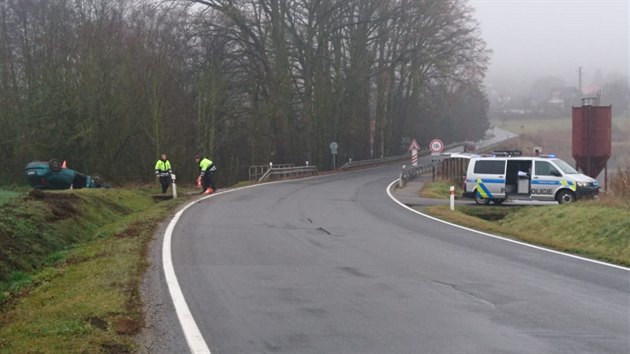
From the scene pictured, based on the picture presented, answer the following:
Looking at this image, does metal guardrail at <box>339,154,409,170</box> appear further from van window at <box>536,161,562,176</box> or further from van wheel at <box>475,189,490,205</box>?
van window at <box>536,161,562,176</box>

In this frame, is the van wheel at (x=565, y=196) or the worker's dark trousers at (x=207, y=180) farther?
the worker's dark trousers at (x=207, y=180)

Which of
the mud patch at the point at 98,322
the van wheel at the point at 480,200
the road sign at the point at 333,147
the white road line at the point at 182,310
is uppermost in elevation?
the road sign at the point at 333,147

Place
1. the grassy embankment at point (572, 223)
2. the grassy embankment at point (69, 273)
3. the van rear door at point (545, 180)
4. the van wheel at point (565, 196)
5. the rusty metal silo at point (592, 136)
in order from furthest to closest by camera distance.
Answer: the rusty metal silo at point (592, 136), the van rear door at point (545, 180), the van wheel at point (565, 196), the grassy embankment at point (572, 223), the grassy embankment at point (69, 273)

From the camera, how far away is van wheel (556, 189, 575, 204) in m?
24.3

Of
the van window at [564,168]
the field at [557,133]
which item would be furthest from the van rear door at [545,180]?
the field at [557,133]

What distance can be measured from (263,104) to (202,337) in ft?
135

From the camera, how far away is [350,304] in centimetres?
805

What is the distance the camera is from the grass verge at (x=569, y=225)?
14.6 metres

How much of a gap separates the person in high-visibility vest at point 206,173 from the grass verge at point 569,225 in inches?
350

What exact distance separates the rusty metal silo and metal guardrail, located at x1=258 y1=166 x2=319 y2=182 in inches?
688

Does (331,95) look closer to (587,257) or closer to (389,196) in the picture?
(389,196)

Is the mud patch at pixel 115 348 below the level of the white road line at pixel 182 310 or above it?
above

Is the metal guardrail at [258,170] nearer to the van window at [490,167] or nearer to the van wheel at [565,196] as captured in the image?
the van window at [490,167]

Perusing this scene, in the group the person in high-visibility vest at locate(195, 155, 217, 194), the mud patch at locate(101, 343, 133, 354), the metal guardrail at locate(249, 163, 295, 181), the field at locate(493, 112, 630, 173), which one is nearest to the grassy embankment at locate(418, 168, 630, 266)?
the person in high-visibility vest at locate(195, 155, 217, 194)
